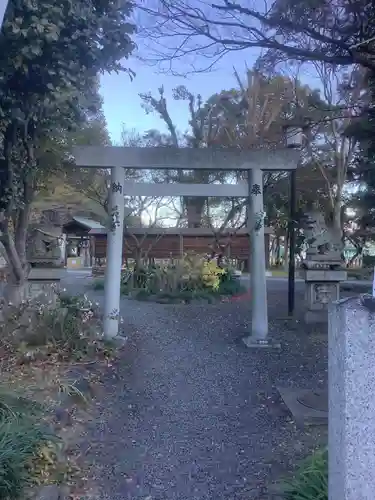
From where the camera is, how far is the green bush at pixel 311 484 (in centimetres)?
286

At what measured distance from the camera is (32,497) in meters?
3.07

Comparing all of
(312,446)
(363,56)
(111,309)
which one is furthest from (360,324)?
(111,309)

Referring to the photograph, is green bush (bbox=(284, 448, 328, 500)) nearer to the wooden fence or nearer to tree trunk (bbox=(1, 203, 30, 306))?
tree trunk (bbox=(1, 203, 30, 306))

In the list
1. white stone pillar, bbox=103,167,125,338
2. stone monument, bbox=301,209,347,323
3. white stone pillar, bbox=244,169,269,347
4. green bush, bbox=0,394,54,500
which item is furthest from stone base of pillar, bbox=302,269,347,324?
green bush, bbox=0,394,54,500

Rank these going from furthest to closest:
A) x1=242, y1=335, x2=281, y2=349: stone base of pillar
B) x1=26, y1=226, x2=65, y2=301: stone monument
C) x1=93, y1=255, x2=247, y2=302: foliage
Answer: x1=93, y1=255, x2=247, y2=302: foliage, x1=26, y1=226, x2=65, y2=301: stone monument, x1=242, y1=335, x2=281, y2=349: stone base of pillar

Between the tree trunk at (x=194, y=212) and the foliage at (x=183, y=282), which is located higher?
the tree trunk at (x=194, y=212)

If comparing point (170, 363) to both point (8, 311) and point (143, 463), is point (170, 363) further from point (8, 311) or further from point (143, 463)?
point (143, 463)

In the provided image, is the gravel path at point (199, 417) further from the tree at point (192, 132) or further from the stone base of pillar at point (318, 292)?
the tree at point (192, 132)

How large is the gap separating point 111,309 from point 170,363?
1396 mm

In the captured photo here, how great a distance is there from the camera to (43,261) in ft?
28.3

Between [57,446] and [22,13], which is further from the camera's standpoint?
[22,13]

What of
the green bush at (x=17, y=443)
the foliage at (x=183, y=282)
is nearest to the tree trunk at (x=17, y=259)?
the green bush at (x=17, y=443)

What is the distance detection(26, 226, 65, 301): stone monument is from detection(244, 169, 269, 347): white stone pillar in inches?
133

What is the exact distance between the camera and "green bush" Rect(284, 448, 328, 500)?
2859 mm
